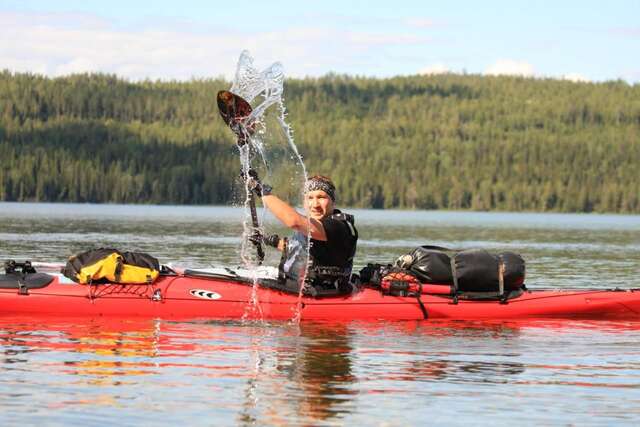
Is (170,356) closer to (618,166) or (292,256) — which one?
(292,256)

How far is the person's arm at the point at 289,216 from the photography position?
13.9m

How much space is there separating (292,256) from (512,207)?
167 metres

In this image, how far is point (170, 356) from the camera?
1284 cm

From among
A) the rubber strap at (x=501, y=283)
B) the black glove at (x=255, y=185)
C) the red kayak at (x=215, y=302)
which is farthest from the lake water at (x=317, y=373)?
the black glove at (x=255, y=185)

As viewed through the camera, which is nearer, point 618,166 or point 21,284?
point 21,284

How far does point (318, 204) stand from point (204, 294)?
2.07m

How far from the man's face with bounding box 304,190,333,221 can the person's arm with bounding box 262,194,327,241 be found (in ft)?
0.75

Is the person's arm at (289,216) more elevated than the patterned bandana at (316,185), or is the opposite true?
the patterned bandana at (316,185)

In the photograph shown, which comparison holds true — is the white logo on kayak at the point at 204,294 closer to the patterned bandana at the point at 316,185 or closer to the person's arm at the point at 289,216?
the person's arm at the point at 289,216

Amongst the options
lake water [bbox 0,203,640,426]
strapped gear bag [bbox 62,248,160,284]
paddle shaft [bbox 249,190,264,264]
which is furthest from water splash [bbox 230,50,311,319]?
lake water [bbox 0,203,640,426]

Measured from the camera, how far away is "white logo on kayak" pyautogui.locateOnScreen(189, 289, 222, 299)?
15.8 m

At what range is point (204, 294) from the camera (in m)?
15.8

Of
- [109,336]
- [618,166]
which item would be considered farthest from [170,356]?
[618,166]

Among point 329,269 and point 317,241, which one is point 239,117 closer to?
point 317,241
